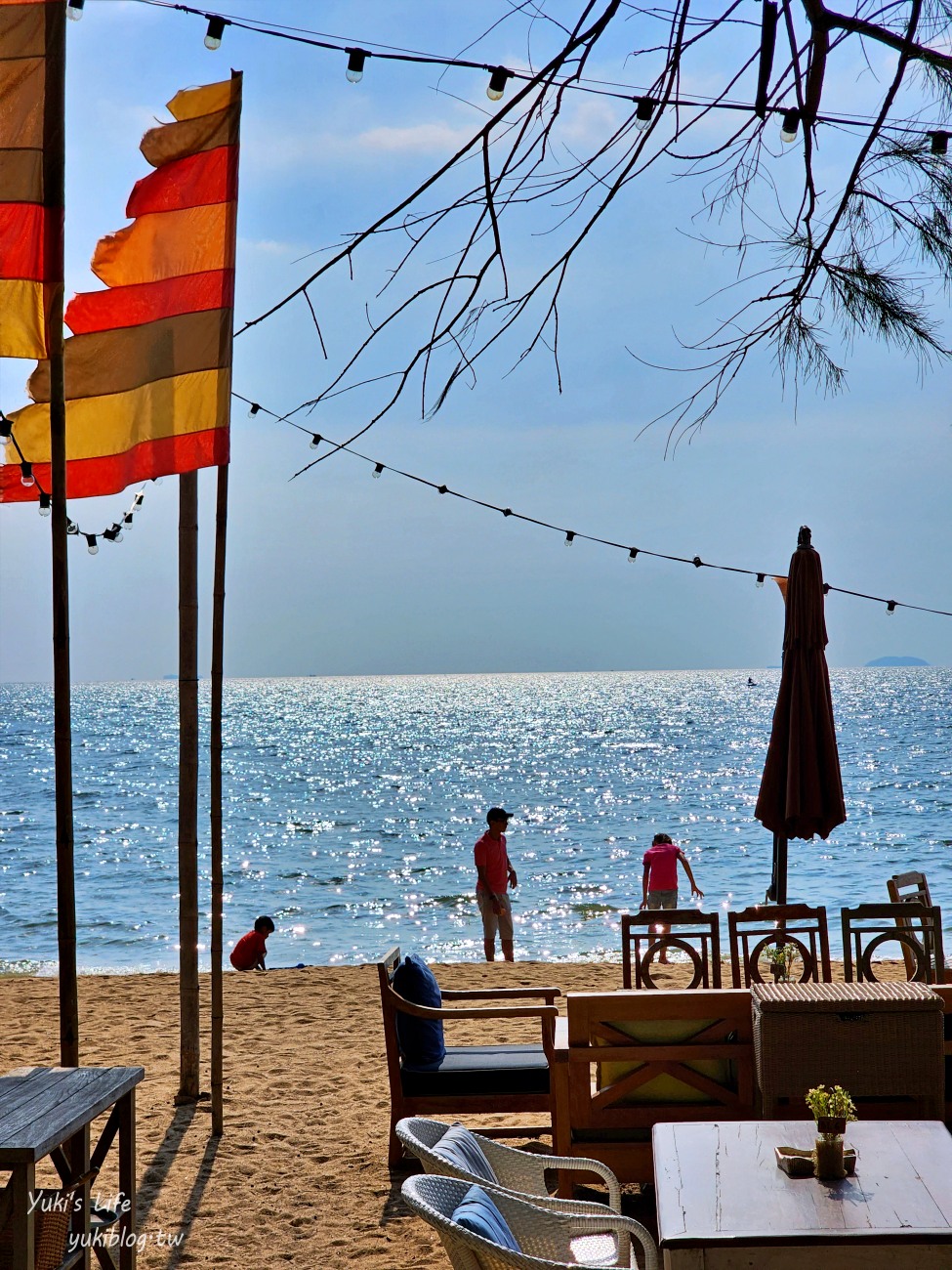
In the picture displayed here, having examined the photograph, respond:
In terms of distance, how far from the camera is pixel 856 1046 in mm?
3752

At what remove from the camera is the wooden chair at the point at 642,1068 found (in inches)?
154

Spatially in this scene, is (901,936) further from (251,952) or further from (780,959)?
(251,952)

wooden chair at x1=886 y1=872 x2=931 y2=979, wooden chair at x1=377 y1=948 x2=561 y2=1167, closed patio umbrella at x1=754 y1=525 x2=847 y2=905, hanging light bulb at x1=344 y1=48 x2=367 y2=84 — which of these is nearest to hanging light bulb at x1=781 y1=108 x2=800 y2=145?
hanging light bulb at x1=344 y1=48 x2=367 y2=84

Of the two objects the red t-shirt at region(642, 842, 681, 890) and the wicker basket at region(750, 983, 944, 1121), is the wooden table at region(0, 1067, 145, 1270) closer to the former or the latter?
the wicker basket at region(750, 983, 944, 1121)

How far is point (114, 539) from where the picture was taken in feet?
25.1

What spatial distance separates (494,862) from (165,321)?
626 cm

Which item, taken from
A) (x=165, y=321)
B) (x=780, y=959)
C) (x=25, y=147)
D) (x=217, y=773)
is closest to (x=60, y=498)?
(x=25, y=147)

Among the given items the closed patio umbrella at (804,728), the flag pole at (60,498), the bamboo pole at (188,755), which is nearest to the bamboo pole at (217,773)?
the bamboo pole at (188,755)

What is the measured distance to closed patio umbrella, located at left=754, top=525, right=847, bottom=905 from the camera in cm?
627

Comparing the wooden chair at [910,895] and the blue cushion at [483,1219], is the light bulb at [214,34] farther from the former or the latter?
the wooden chair at [910,895]

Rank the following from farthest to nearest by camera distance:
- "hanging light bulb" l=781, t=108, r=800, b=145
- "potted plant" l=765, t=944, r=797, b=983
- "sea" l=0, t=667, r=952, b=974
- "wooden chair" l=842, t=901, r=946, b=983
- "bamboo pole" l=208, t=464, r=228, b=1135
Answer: "sea" l=0, t=667, r=952, b=974 < "wooden chair" l=842, t=901, r=946, b=983 < "potted plant" l=765, t=944, r=797, b=983 < "bamboo pole" l=208, t=464, r=228, b=1135 < "hanging light bulb" l=781, t=108, r=800, b=145

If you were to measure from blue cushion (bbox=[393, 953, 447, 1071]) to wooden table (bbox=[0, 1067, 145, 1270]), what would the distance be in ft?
3.97

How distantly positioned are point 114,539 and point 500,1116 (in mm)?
4378

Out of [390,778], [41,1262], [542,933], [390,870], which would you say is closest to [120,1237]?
[41,1262]
